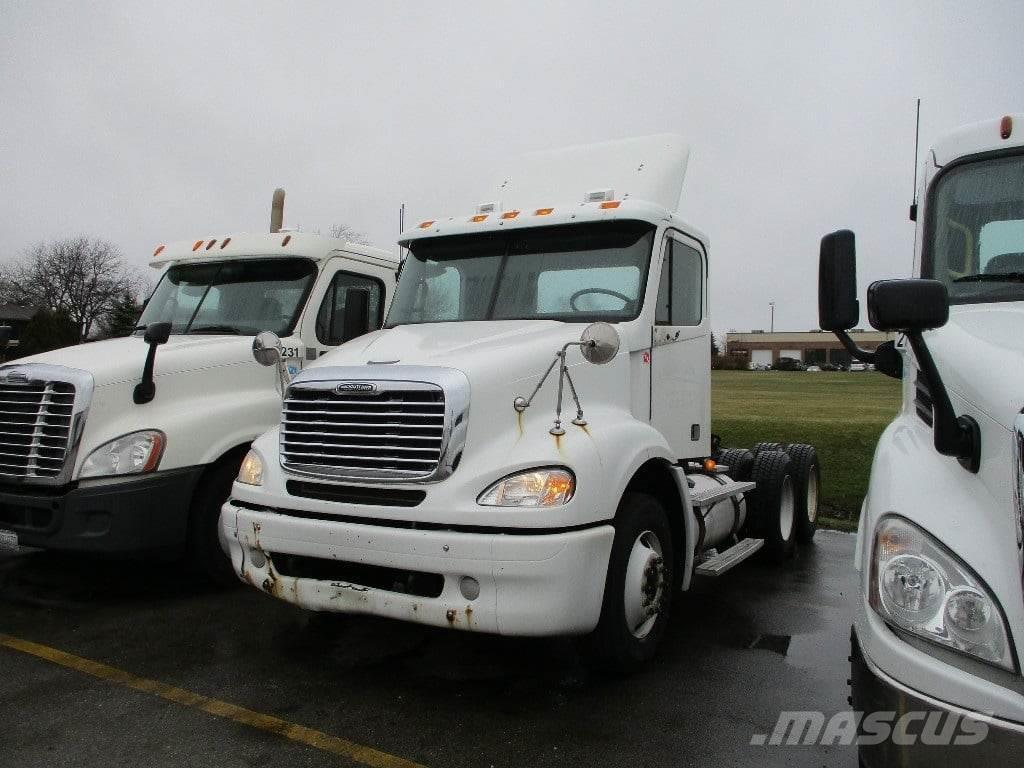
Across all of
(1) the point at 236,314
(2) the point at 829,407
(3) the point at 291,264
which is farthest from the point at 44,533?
(2) the point at 829,407

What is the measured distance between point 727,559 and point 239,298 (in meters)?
4.53

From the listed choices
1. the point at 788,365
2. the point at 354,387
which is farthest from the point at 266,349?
the point at 788,365

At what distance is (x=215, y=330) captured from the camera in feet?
22.4

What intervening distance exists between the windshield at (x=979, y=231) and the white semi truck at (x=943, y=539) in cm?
26

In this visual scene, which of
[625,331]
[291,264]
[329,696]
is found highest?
[291,264]

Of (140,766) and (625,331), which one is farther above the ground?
(625,331)

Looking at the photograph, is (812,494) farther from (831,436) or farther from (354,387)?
(831,436)

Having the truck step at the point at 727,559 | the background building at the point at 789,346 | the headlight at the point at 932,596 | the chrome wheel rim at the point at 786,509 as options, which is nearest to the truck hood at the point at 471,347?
the truck step at the point at 727,559

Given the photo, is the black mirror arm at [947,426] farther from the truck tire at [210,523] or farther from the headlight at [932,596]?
the truck tire at [210,523]

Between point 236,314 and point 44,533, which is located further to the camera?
point 236,314

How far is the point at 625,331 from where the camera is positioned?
4.85m

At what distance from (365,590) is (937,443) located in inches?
103

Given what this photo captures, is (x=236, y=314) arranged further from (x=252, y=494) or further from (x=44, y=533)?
(x=252, y=494)

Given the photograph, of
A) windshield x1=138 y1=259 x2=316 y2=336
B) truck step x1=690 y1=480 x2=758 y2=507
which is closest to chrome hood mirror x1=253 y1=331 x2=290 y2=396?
windshield x1=138 y1=259 x2=316 y2=336
